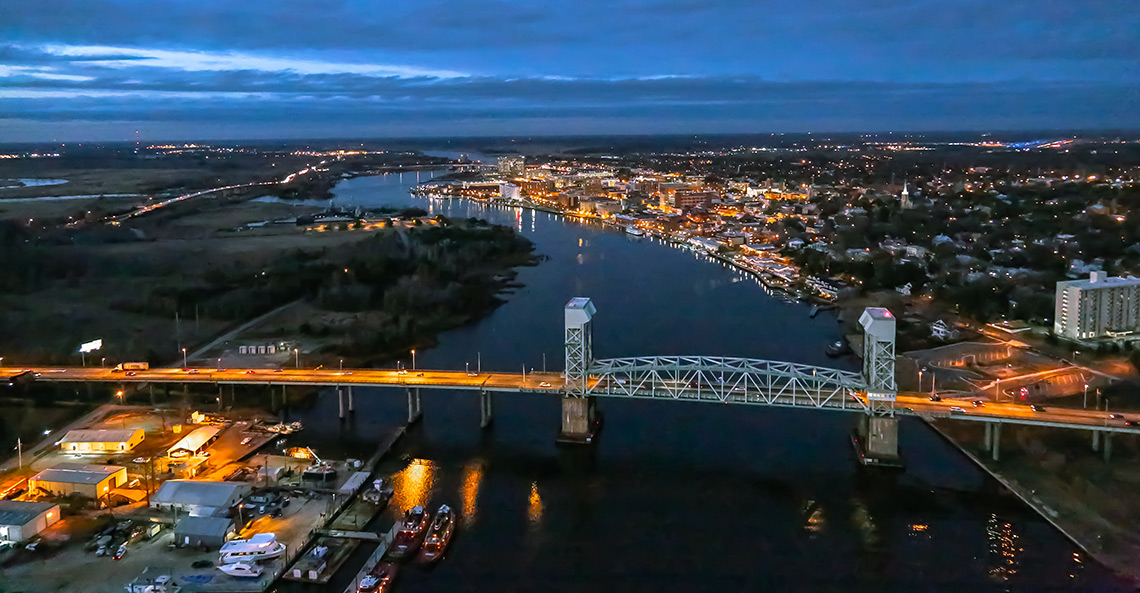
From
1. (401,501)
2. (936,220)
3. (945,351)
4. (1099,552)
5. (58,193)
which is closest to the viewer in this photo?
(1099,552)

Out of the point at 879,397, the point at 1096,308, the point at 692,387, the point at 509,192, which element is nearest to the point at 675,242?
the point at 1096,308

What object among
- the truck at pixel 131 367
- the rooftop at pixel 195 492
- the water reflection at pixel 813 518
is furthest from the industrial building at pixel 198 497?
the water reflection at pixel 813 518

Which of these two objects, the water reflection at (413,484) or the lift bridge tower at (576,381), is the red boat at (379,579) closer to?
the water reflection at (413,484)

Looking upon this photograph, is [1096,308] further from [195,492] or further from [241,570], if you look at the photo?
[195,492]

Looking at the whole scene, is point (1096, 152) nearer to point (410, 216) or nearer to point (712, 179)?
point (712, 179)

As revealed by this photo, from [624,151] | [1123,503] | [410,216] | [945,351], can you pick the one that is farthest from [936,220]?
[624,151]

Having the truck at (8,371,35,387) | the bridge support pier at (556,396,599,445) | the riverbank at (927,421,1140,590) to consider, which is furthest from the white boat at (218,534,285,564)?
the riverbank at (927,421,1140,590)
